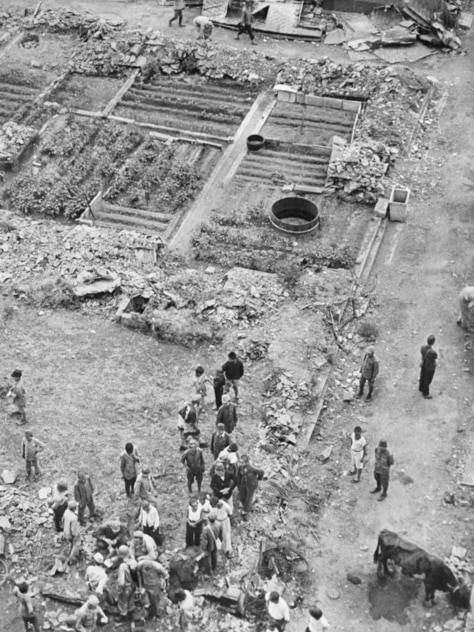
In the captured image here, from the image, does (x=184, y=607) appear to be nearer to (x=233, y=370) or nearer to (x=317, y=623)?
(x=317, y=623)

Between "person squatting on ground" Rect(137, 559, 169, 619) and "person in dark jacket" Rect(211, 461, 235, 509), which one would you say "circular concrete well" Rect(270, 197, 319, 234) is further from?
"person squatting on ground" Rect(137, 559, 169, 619)

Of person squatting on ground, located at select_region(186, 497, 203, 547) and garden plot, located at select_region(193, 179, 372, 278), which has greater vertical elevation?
person squatting on ground, located at select_region(186, 497, 203, 547)

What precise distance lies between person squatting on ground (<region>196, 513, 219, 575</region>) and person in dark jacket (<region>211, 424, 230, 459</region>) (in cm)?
192

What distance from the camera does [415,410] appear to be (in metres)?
19.6

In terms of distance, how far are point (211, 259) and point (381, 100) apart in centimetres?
847

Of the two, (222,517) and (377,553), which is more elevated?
(222,517)

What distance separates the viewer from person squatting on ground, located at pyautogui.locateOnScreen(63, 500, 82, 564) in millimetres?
16062

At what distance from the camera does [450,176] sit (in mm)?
26344

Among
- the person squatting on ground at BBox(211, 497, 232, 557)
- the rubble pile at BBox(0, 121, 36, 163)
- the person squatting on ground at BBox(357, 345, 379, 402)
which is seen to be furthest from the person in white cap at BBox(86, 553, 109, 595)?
the rubble pile at BBox(0, 121, 36, 163)

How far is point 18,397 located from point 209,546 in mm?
5116

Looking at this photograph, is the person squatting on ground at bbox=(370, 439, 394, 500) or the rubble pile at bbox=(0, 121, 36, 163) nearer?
the person squatting on ground at bbox=(370, 439, 394, 500)

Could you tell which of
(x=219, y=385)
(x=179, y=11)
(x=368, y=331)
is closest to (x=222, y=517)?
(x=219, y=385)

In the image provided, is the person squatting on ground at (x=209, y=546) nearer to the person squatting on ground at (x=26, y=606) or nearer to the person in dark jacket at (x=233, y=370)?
the person squatting on ground at (x=26, y=606)

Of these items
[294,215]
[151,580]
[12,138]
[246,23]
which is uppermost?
[246,23]
